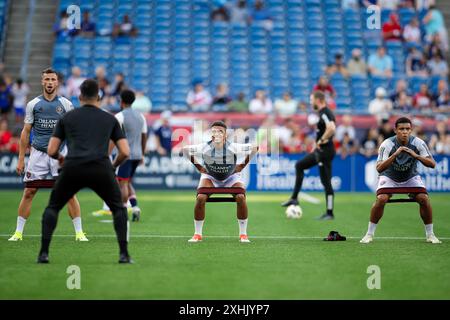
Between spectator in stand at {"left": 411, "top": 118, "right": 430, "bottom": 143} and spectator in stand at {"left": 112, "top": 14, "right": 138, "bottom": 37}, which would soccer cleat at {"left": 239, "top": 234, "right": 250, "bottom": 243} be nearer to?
spectator in stand at {"left": 411, "top": 118, "right": 430, "bottom": 143}

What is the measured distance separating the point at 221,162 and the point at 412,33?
72.8 feet

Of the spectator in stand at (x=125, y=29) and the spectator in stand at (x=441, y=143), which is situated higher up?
the spectator in stand at (x=125, y=29)

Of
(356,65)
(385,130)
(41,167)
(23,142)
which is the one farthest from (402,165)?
(356,65)

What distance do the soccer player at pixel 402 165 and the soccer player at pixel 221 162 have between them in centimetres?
193

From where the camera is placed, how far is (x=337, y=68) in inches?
1310

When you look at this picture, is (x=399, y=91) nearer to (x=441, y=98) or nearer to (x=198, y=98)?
(x=441, y=98)

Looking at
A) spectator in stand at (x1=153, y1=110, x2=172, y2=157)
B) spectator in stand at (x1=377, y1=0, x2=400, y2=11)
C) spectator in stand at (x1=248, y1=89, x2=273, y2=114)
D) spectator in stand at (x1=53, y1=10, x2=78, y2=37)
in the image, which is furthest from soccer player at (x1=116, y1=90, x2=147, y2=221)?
spectator in stand at (x1=377, y1=0, x2=400, y2=11)

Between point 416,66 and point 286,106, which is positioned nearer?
point 286,106

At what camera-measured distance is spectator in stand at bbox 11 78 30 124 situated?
3025cm

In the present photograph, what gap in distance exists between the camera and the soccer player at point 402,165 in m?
13.6

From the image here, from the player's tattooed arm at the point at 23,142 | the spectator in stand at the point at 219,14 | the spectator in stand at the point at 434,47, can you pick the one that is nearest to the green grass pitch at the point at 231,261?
the player's tattooed arm at the point at 23,142

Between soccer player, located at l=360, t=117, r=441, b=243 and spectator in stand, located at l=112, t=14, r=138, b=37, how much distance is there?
20940 mm

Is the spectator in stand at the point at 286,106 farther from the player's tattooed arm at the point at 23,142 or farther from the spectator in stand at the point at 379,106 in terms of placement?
the player's tattooed arm at the point at 23,142

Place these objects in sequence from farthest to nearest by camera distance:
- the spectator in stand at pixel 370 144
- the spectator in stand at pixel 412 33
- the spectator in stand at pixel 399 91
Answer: the spectator in stand at pixel 412 33 < the spectator in stand at pixel 399 91 < the spectator in stand at pixel 370 144
